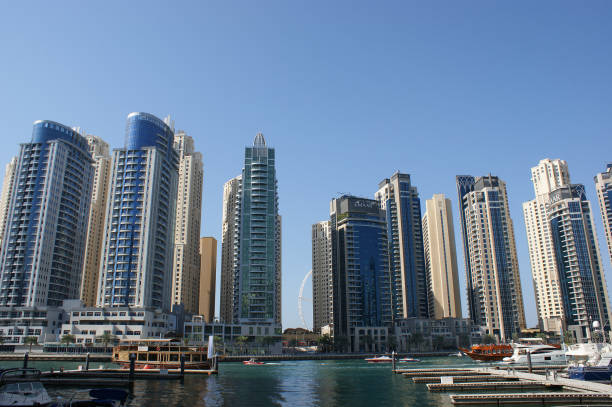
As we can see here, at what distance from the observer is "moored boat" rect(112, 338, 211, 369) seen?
101812 millimetres

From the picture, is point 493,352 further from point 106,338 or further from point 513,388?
point 106,338

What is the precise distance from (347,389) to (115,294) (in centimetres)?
13566

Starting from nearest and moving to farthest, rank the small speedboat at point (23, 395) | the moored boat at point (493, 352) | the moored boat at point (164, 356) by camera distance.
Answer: the small speedboat at point (23, 395)
the moored boat at point (164, 356)
the moored boat at point (493, 352)

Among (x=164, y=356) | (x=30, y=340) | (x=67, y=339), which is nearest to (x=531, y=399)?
(x=164, y=356)

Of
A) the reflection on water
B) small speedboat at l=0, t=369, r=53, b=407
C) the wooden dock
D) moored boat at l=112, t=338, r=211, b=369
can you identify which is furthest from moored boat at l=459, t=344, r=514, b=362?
small speedboat at l=0, t=369, r=53, b=407

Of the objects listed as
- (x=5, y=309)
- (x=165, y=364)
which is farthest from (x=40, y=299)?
(x=165, y=364)

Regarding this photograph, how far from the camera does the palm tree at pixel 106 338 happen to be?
170 meters

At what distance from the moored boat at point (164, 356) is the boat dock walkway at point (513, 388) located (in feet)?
144

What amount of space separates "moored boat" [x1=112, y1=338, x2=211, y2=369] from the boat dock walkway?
4403 cm

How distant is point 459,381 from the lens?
7806 centimetres

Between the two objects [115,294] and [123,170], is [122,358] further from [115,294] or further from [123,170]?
[123,170]

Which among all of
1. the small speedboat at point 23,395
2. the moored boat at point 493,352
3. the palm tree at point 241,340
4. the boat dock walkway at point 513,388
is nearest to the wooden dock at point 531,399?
the boat dock walkway at point 513,388

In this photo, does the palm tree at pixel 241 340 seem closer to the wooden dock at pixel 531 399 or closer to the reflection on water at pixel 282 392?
the reflection on water at pixel 282 392

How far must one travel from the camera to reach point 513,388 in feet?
227
